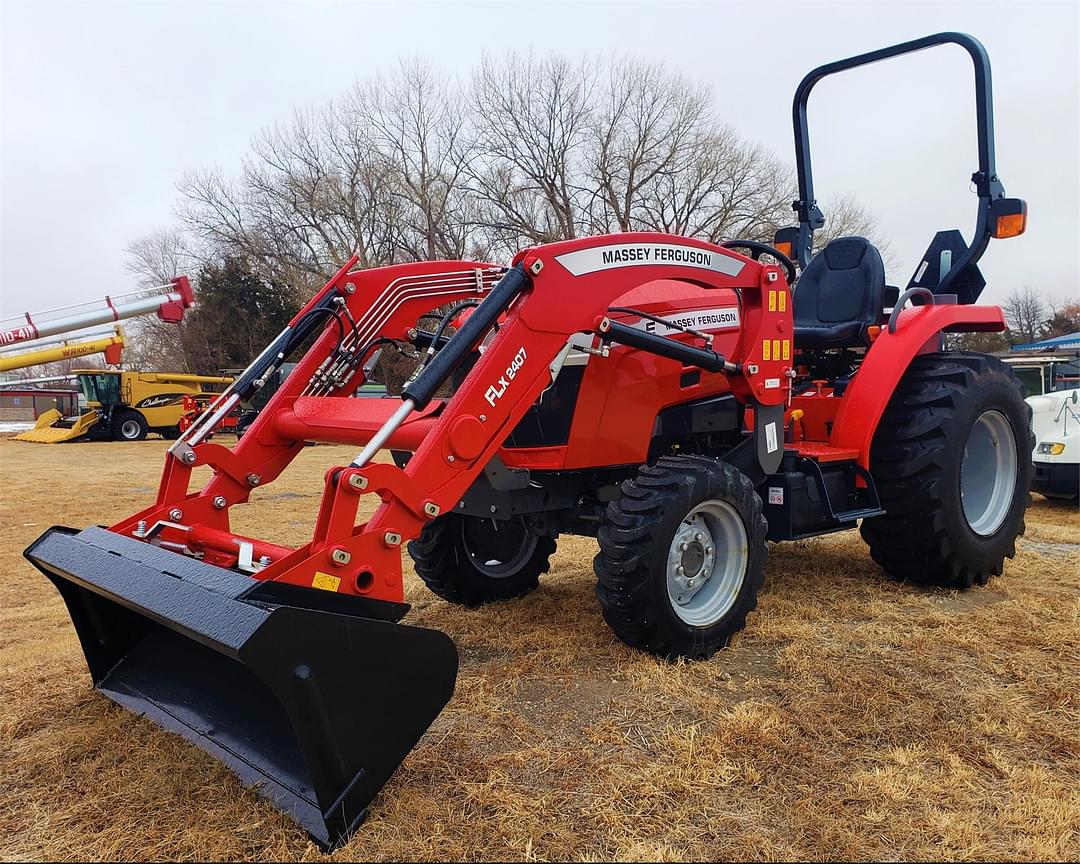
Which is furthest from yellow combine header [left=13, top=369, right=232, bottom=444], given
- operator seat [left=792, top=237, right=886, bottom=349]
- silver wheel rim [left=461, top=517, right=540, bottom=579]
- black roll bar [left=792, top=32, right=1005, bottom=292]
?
black roll bar [left=792, top=32, right=1005, bottom=292]

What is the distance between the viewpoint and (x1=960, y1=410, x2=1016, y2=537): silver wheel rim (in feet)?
16.1

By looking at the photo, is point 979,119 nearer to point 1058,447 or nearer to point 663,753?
point 663,753

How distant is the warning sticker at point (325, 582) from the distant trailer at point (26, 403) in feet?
144

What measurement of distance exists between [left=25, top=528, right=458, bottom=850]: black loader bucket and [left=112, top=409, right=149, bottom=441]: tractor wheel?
71.7 ft

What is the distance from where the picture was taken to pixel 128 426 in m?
22.6

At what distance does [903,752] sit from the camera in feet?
8.51

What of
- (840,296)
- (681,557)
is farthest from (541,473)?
(840,296)

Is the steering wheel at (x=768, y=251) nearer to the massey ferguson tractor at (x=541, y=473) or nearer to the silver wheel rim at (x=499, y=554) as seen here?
the massey ferguson tractor at (x=541, y=473)

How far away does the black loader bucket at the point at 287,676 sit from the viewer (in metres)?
Answer: 2.16

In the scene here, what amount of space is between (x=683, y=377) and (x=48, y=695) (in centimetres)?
309

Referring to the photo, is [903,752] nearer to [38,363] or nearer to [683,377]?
[683,377]

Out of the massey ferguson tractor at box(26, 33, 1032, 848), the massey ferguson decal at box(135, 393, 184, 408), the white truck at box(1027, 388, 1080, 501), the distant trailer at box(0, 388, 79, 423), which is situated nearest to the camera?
the massey ferguson tractor at box(26, 33, 1032, 848)

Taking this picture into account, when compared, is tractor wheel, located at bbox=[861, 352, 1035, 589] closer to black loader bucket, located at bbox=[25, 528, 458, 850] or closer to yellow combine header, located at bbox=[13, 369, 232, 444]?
black loader bucket, located at bbox=[25, 528, 458, 850]

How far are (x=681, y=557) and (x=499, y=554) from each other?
1349mm
